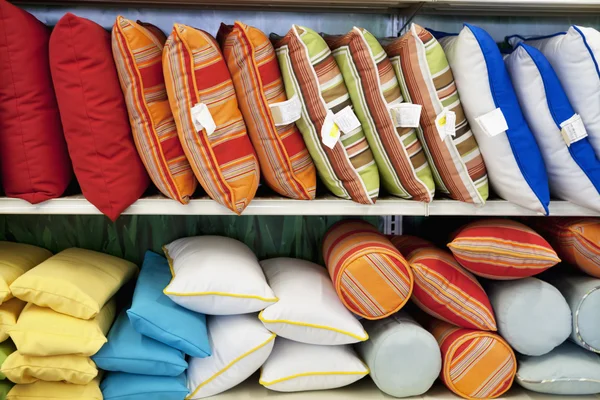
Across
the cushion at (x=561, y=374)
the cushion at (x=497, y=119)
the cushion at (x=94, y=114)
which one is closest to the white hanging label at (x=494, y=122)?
the cushion at (x=497, y=119)

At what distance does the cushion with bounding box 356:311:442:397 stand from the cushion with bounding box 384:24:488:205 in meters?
0.37

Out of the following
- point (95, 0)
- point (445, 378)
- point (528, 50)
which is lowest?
point (445, 378)

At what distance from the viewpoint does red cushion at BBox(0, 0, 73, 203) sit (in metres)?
1.15

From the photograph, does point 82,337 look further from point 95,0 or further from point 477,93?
point 477,93

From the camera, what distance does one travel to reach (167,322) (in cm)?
126

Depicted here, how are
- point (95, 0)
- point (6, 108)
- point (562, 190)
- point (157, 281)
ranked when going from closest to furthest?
point (6, 108) < point (562, 190) < point (157, 281) < point (95, 0)

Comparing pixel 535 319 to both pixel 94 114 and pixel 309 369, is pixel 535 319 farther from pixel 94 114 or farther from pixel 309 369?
pixel 94 114

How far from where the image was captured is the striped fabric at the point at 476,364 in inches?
52.5

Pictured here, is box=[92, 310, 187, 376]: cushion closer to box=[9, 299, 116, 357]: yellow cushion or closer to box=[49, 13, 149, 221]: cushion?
box=[9, 299, 116, 357]: yellow cushion

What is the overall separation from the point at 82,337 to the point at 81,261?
10.1 inches

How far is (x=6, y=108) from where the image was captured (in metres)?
1.18

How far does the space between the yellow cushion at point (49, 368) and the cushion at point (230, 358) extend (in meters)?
0.25

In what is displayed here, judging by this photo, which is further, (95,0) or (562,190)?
(95,0)

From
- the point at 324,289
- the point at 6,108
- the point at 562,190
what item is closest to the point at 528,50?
the point at 562,190
